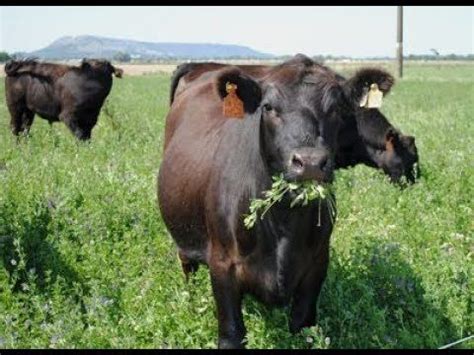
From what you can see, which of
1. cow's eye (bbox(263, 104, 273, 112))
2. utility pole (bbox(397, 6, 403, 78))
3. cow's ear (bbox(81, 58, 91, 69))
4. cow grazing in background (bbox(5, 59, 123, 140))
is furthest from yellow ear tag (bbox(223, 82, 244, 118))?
utility pole (bbox(397, 6, 403, 78))

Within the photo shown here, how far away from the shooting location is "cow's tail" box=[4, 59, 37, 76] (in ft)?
52.2

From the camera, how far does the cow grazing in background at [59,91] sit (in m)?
14.6

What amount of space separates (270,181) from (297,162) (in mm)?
526

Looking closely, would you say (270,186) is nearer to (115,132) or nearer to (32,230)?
(32,230)

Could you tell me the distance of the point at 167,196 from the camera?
18.4 ft

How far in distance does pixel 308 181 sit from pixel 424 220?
10.4 ft

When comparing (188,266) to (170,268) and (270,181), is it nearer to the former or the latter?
(170,268)

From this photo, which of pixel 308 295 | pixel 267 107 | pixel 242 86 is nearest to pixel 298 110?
pixel 267 107

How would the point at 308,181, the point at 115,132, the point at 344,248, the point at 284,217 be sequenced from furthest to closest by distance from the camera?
the point at 115,132 → the point at 344,248 → the point at 284,217 → the point at 308,181

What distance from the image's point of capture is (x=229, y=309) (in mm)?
4328

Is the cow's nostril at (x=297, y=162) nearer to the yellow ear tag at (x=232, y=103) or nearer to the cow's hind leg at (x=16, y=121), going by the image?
the yellow ear tag at (x=232, y=103)

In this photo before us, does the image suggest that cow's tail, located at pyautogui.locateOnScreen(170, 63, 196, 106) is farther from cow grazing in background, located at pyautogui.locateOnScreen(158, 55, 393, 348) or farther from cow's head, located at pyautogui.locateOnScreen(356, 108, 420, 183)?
cow grazing in background, located at pyautogui.locateOnScreen(158, 55, 393, 348)

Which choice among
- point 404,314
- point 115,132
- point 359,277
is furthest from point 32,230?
point 115,132

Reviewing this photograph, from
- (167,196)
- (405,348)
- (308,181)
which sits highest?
(308,181)
